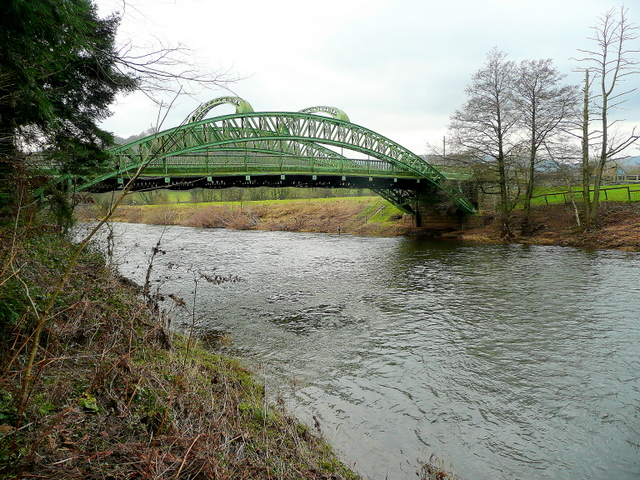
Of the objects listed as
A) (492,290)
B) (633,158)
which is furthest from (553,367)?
(633,158)

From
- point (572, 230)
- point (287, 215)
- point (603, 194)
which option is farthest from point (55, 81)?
point (287, 215)

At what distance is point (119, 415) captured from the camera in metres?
3.93

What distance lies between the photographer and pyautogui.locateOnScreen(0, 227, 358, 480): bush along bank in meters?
2.96

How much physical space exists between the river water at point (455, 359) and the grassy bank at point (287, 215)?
2628cm

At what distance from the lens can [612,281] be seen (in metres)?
14.6

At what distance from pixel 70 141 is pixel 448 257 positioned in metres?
19.2

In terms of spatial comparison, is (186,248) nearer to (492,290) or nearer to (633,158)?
(492,290)

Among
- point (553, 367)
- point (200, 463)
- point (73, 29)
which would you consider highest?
point (73, 29)

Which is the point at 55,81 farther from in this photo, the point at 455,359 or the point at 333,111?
the point at 333,111

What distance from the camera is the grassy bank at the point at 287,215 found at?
44188 mm

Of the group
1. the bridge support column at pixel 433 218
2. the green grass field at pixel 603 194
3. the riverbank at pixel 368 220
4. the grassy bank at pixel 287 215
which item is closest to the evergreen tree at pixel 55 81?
the riverbank at pixel 368 220

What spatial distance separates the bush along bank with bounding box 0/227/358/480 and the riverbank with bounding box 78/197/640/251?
9.49 metres

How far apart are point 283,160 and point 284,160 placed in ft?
1.00

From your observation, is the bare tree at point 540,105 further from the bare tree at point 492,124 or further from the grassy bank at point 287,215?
the grassy bank at point 287,215
